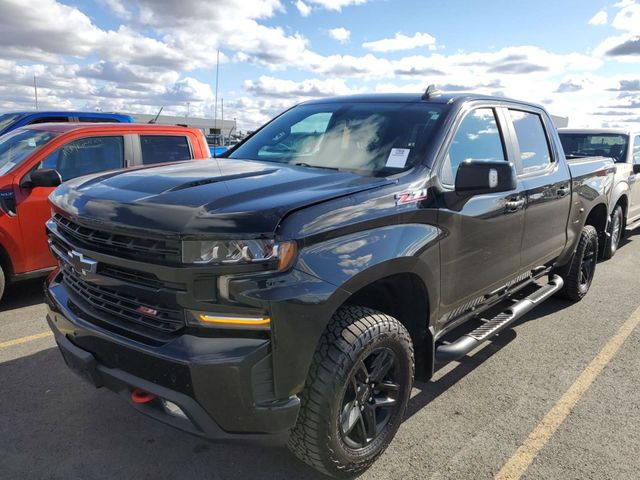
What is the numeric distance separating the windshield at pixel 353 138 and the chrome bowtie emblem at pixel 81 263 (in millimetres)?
1406

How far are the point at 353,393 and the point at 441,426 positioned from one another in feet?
2.99

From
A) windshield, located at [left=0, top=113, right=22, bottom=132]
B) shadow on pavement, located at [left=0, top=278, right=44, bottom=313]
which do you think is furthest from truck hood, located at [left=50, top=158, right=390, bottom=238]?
windshield, located at [left=0, top=113, right=22, bottom=132]

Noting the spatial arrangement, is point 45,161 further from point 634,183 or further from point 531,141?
point 634,183

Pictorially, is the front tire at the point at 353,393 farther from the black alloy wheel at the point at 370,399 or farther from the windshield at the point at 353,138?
the windshield at the point at 353,138

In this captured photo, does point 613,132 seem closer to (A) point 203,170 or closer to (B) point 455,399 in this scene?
(B) point 455,399

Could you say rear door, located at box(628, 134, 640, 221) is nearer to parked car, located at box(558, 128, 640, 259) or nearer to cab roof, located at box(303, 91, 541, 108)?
parked car, located at box(558, 128, 640, 259)

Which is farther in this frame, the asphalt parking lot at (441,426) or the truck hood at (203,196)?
the asphalt parking lot at (441,426)

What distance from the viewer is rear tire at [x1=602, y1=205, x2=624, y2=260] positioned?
7.52 metres

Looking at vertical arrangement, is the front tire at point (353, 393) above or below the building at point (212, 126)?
below

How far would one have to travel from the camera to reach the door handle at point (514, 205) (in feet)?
11.7

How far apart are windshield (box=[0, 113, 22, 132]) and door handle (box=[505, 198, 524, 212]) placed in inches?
345

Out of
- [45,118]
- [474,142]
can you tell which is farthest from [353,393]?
[45,118]

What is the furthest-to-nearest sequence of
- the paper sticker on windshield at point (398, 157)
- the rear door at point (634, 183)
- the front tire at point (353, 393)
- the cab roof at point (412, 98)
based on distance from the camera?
the rear door at point (634, 183) < the cab roof at point (412, 98) < the paper sticker on windshield at point (398, 157) < the front tire at point (353, 393)

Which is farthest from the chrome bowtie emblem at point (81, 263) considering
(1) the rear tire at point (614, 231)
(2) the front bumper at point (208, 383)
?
(1) the rear tire at point (614, 231)
